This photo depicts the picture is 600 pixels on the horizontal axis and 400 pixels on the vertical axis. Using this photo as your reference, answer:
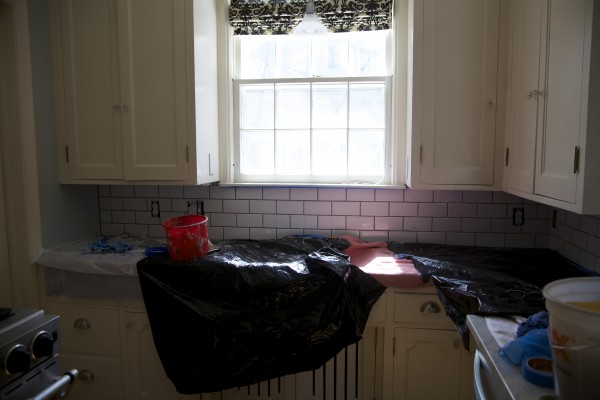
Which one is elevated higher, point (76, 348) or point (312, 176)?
point (312, 176)

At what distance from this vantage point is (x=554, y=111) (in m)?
1.47

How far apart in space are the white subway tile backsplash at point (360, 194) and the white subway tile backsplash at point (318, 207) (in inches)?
5.4

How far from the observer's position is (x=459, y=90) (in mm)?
1986

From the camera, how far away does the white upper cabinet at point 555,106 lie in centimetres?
127

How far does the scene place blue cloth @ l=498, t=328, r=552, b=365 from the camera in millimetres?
1049

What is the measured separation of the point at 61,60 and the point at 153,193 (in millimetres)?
912

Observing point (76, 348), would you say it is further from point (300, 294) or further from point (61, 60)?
point (61, 60)

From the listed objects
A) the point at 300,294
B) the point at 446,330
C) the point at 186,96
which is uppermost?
the point at 186,96

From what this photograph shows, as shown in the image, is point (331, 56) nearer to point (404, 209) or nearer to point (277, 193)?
point (277, 193)

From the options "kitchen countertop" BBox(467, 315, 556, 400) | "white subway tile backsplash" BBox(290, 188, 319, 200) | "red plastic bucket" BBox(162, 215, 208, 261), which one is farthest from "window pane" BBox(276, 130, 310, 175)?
"kitchen countertop" BBox(467, 315, 556, 400)

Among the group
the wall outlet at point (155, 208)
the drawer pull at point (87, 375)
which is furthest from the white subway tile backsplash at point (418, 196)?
the drawer pull at point (87, 375)

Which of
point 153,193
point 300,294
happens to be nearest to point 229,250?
point 300,294

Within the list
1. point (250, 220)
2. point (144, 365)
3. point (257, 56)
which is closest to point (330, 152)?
point (250, 220)

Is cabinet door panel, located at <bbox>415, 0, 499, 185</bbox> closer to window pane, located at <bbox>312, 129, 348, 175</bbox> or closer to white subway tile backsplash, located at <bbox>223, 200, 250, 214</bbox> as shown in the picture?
window pane, located at <bbox>312, 129, 348, 175</bbox>
